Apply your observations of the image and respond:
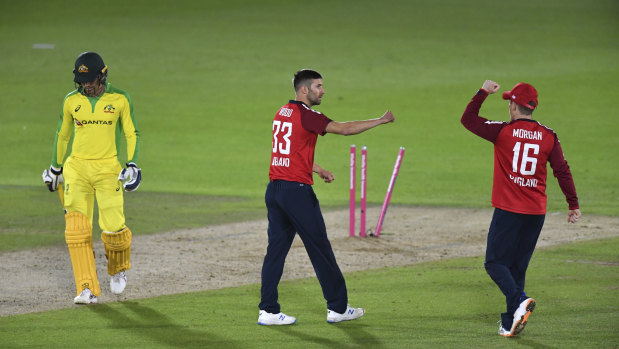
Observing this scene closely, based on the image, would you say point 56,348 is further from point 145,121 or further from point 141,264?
point 145,121

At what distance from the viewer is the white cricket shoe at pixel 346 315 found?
9046 millimetres

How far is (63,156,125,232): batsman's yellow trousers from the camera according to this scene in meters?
9.86

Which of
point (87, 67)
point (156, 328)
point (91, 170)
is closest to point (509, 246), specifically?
point (156, 328)

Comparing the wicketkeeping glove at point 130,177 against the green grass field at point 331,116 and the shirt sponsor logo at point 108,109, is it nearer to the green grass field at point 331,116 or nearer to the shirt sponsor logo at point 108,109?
the shirt sponsor logo at point 108,109

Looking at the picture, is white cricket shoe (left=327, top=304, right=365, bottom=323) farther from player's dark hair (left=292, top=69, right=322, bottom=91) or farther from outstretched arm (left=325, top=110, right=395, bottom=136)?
player's dark hair (left=292, top=69, right=322, bottom=91)

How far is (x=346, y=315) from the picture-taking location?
29.8ft

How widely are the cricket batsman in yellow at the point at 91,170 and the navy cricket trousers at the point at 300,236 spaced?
188cm

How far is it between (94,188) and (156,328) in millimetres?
1788

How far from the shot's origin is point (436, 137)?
86.0ft

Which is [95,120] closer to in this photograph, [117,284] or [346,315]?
[117,284]

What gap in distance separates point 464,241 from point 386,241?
3.56 ft

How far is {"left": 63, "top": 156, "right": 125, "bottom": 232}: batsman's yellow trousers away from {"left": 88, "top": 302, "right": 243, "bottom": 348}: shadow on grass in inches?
33.9

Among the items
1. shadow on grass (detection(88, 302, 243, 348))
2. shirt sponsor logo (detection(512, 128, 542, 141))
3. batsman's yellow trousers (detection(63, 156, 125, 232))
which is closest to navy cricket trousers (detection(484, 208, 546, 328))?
shirt sponsor logo (detection(512, 128, 542, 141))

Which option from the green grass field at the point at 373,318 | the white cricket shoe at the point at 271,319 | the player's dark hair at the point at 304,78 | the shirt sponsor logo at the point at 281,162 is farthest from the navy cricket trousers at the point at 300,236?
the player's dark hair at the point at 304,78
